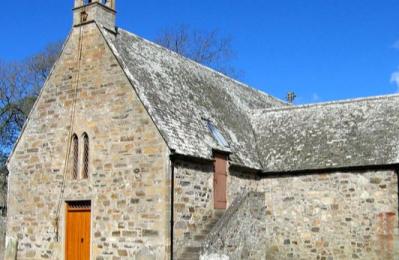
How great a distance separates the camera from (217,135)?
68.8ft

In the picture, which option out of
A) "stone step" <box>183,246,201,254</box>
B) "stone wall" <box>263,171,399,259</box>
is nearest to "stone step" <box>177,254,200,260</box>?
"stone step" <box>183,246,201,254</box>

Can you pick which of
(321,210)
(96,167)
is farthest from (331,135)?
(96,167)

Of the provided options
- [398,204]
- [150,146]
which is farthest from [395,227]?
[150,146]

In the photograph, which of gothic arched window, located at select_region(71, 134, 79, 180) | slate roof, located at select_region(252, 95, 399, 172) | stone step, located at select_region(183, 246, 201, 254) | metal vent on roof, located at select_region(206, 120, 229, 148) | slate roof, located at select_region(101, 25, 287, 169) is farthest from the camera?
slate roof, located at select_region(252, 95, 399, 172)

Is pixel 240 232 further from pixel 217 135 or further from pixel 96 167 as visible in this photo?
pixel 96 167

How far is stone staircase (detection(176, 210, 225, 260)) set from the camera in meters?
17.7

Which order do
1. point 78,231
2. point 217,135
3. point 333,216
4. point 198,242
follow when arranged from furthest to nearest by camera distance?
point 333,216
point 217,135
point 78,231
point 198,242

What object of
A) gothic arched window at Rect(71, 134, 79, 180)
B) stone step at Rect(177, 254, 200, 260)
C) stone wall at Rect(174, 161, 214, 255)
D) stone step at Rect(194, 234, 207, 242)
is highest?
gothic arched window at Rect(71, 134, 79, 180)

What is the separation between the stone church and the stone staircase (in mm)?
44

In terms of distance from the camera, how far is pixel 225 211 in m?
19.9

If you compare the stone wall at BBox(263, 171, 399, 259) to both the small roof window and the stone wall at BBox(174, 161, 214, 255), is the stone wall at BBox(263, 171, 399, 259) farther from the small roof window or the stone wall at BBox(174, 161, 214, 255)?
the stone wall at BBox(174, 161, 214, 255)

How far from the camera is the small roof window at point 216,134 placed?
20594mm

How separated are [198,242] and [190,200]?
4.53 feet

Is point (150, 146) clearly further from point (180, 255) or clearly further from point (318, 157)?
point (318, 157)
